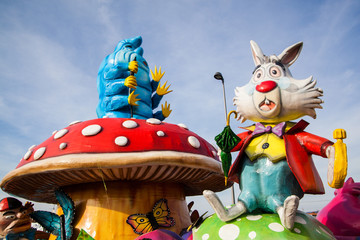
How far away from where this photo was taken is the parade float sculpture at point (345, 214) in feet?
14.1

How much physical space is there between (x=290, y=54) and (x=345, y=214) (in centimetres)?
262

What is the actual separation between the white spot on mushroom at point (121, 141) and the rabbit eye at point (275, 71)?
2.32 m

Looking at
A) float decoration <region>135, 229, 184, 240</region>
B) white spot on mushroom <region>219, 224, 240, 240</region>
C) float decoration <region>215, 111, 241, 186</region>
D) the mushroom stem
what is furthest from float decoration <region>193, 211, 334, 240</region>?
the mushroom stem

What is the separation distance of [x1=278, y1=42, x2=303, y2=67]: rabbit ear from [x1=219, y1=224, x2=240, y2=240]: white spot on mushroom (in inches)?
73.9

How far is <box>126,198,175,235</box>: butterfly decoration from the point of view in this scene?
4945 millimetres

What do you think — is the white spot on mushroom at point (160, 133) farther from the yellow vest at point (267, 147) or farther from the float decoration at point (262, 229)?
the float decoration at point (262, 229)

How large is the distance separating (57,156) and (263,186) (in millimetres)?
3042

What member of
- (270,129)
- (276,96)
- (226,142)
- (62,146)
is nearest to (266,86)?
(276,96)

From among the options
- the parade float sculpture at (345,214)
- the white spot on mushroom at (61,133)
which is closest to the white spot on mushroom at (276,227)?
the parade float sculpture at (345,214)

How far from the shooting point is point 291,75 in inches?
134

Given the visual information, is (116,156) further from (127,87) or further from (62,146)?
(127,87)

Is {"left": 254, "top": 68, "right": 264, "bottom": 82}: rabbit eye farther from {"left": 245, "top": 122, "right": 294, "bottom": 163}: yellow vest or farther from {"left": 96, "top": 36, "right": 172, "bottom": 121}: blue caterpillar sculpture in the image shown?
{"left": 96, "top": 36, "right": 172, "bottom": 121}: blue caterpillar sculpture

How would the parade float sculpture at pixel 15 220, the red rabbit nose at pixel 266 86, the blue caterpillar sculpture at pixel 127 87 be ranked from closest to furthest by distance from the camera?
the red rabbit nose at pixel 266 86 < the parade float sculpture at pixel 15 220 < the blue caterpillar sculpture at pixel 127 87

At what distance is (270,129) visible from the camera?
3115 millimetres
